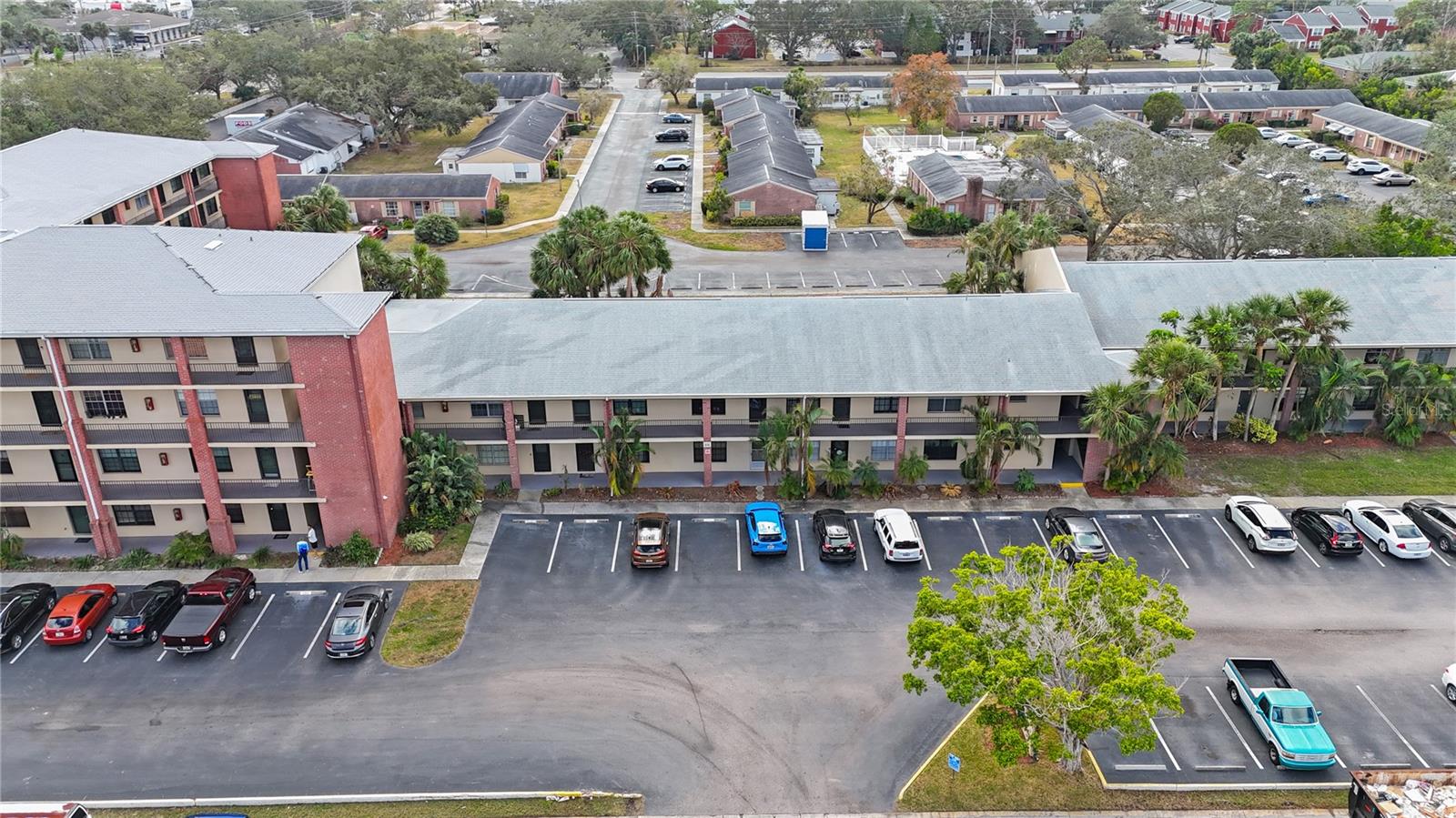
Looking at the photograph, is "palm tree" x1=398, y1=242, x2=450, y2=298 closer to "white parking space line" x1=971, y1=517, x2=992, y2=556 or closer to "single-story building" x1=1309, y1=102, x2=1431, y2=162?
"white parking space line" x1=971, y1=517, x2=992, y2=556

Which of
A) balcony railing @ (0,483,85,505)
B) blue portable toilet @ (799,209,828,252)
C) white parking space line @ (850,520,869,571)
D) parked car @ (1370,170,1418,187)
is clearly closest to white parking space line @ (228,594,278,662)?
balcony railing @ (0,483,85,505)

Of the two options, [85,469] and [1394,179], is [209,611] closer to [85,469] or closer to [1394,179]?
[85,469]

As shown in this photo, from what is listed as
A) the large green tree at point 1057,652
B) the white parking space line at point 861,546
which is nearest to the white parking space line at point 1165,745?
the large green tree at point 1057,652

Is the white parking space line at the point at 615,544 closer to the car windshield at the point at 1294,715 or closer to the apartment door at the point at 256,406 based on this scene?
the apartment door at the point at 256,406

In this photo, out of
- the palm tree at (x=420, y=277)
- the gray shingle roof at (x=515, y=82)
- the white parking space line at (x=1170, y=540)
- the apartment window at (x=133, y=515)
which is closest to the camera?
the white parking space line at (x=1170, y=540)

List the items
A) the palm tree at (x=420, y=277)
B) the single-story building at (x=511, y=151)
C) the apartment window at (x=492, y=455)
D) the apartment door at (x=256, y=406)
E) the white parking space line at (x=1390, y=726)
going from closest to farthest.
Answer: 1. the white parking space line at (x=1390, y=726)
2. the apartment door at (x=256, y=406)
3. the apartment window at (x=492, y=455)
4. the palm tree at (x=420, y=277)
5. the single-story building at (x=511, y=151)

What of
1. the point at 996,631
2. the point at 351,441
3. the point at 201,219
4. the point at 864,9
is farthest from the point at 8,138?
the point at 864,9
